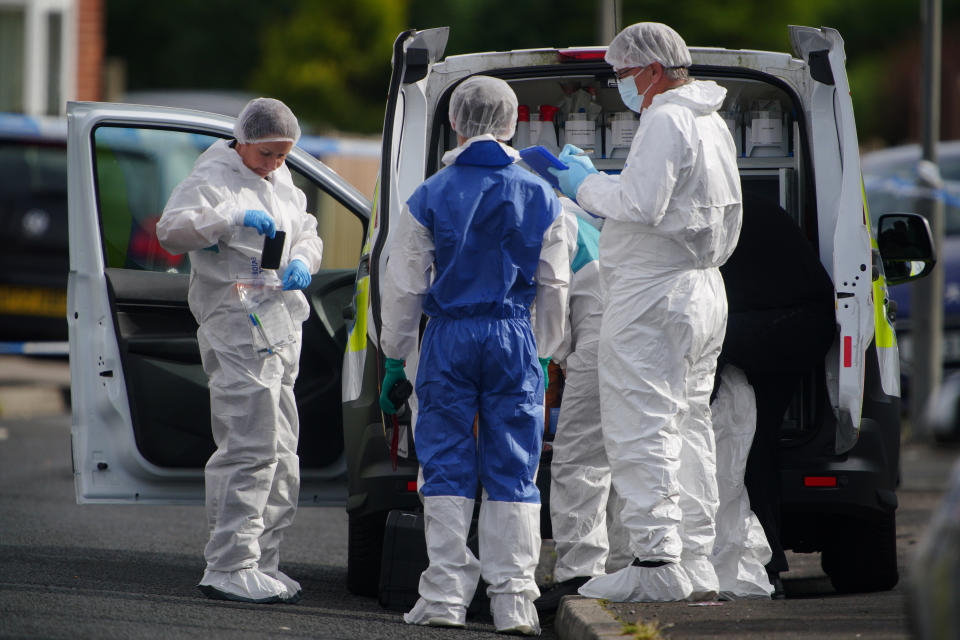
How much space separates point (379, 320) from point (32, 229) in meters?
8.49

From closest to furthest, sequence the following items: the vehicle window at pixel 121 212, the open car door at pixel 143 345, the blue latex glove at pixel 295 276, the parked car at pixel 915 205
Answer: the blue latex glove at pixel 295 276, the open car door at pixel 143 345, the vehicle window at pixel 121 212, the parked car at pixel 915 205

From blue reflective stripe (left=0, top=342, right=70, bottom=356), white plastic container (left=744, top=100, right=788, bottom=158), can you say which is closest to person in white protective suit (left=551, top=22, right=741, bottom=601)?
white plastic container (left=744, top=100, right=788, bottom=158)

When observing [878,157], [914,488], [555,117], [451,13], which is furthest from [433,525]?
[451,13]

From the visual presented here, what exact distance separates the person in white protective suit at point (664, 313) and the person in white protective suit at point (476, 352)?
272 mm

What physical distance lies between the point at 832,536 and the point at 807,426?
0.50 m

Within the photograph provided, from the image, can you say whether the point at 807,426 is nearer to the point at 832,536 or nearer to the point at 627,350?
the point at 832,536

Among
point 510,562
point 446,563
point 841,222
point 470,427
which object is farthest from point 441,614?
point 841,222

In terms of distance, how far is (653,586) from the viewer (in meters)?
5.32

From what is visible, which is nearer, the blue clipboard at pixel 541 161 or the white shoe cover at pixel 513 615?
the white shoe cover at pixel 513 615

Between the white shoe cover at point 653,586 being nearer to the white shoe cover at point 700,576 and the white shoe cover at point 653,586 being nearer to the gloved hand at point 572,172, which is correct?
the white shoe cover at point 700,576

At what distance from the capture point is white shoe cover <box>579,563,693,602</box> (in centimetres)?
531

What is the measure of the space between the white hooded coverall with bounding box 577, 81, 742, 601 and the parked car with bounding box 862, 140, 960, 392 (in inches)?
251

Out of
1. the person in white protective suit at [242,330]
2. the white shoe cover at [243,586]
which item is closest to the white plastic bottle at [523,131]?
the person in white protective suit at [242,330]

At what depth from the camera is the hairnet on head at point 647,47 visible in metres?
5.46
